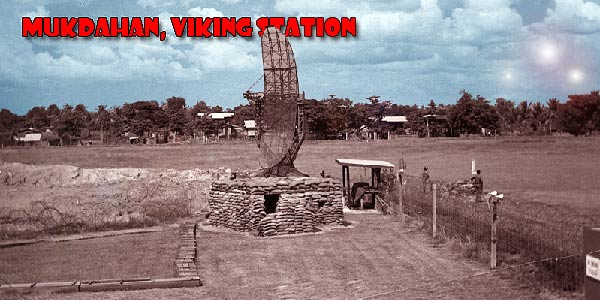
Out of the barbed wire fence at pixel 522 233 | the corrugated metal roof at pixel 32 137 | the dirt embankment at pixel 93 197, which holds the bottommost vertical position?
the dirt embankment at pixel 93 197

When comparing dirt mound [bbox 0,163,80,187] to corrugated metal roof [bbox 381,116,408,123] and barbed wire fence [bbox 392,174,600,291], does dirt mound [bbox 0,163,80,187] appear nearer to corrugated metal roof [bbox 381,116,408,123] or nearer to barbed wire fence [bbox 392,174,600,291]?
barbed wire fence [bbox 392,174,600,291]

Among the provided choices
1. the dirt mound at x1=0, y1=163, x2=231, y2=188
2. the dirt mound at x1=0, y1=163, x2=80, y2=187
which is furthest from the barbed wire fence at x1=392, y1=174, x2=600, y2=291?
the dirt mound at x1=0, y1=163, x2=80, y2=187

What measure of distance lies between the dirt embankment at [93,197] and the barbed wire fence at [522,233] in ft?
32.6

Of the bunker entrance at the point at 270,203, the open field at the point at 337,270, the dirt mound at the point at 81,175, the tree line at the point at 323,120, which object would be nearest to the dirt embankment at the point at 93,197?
the dirt mound at the point at 81,175

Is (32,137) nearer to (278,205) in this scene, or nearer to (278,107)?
(278,107)

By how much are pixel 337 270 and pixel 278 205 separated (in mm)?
6649

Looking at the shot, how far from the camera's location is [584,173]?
3859 centimetres

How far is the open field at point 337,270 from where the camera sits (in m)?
11.3

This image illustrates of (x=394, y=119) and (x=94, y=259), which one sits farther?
(x=394, y=119)

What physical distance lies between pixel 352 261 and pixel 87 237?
933 cm

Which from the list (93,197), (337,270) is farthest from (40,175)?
(337,270)

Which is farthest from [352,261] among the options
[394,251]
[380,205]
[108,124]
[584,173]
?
[108,124]

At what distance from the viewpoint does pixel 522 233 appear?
57.9 ft
